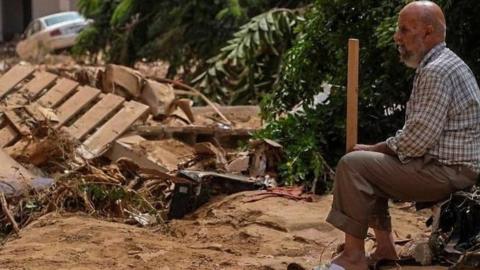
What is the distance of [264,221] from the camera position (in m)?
7.10

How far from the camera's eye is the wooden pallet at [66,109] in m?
9.76

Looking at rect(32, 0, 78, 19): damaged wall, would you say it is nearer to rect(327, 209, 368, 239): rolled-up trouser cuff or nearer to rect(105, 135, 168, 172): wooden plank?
rect(105, 135, 168, 172): wooden plank

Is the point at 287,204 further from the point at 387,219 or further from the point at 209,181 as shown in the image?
the point at 387,219

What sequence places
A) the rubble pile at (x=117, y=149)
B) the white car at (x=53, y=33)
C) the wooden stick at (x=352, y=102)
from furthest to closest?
the white car at (x=53, y=33), the rubble pile at (x=117, y=149), the wooden stick at (x=352, y=102)

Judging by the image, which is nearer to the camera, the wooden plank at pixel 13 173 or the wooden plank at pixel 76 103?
the wooden plank at pixel 13 173

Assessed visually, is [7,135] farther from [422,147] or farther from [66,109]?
[422,147]

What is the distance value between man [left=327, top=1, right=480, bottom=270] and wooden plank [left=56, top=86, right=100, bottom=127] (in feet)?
18.9

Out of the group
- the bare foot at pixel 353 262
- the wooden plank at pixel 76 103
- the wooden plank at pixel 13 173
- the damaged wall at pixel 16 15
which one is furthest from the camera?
the damaged wall at pixel 16 15

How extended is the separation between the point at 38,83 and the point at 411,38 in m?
7.01

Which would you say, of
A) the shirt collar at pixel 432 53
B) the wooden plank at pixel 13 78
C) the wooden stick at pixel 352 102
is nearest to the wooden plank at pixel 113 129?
the wooden plank at pixel 13 78

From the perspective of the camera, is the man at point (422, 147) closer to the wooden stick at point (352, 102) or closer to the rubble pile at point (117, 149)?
the wooden stick at point (352, 102)

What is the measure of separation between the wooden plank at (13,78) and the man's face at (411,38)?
657cm

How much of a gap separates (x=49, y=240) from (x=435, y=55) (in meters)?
3.31

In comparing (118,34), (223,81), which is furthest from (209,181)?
(118,34)
